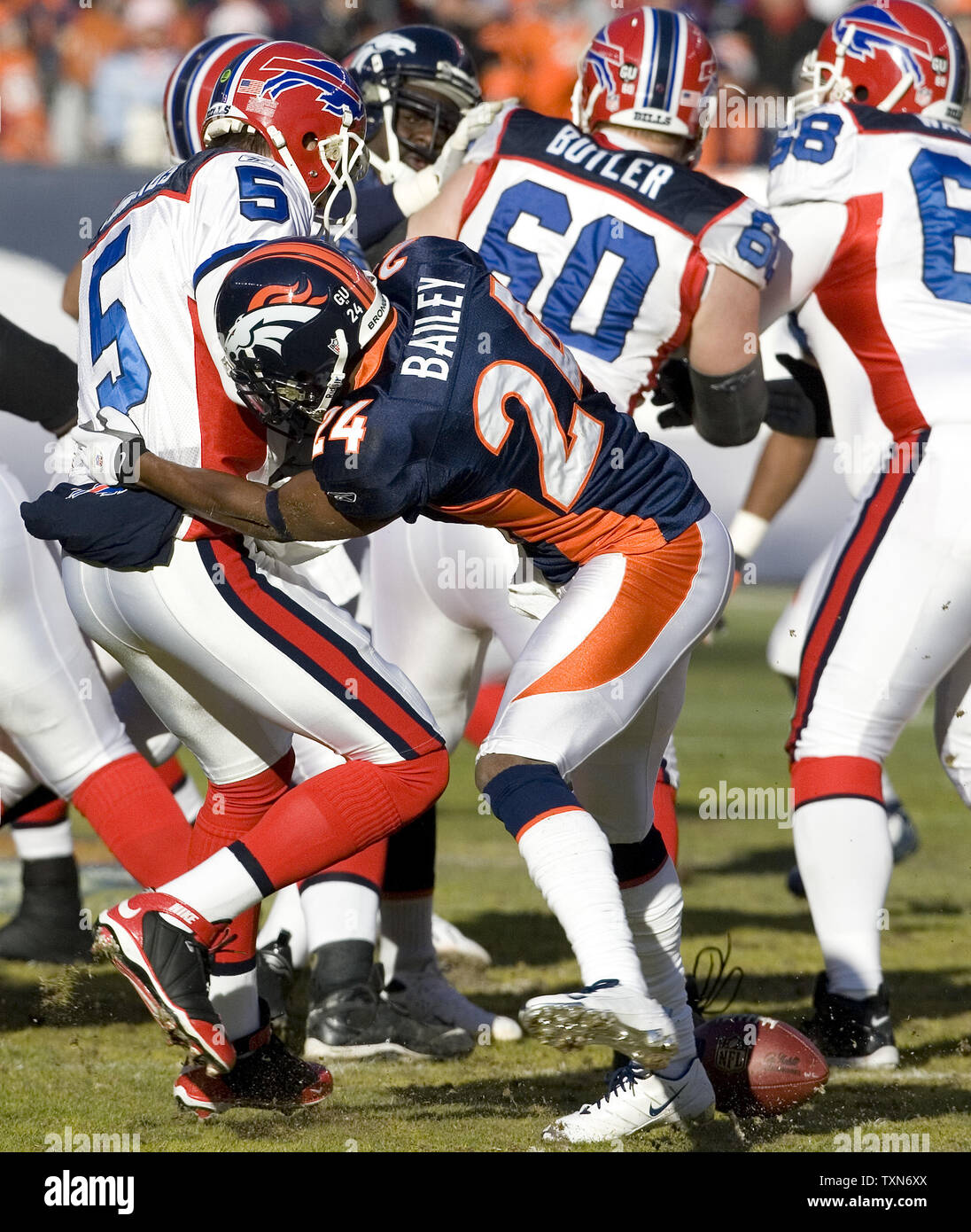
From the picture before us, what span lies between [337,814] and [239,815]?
37 centimetres

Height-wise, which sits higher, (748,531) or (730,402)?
(730,402)

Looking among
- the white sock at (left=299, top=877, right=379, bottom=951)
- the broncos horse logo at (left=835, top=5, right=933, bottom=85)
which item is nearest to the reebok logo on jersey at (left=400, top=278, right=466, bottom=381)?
the white sock at (left=299, top=877, right=379, bottom=951)

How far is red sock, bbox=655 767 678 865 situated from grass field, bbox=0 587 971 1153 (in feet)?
1.84

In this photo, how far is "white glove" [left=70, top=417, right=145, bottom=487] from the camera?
2.91m

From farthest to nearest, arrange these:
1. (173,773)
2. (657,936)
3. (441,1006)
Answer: (173,773) < (441,1006) < (657,936)

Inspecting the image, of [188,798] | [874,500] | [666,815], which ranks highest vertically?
[874,500]

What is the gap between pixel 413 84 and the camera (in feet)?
15.4

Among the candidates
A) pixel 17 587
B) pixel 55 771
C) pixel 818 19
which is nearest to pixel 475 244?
pixel 17 587

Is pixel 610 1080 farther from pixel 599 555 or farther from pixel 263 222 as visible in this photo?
pixel 263 222

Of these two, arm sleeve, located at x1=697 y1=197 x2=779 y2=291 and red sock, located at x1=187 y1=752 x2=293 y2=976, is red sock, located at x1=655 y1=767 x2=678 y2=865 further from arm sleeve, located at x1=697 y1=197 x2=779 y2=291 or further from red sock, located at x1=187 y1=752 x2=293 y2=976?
arm sleeve, located at x1=697 y1=197 x2=779 y2=291


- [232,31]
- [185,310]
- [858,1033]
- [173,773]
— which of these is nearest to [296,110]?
[185,310]

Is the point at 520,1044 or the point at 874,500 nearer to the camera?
the point at 874,500

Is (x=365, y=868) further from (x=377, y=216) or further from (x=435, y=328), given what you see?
(x=377, y=216)

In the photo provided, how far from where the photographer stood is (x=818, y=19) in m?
11.7
